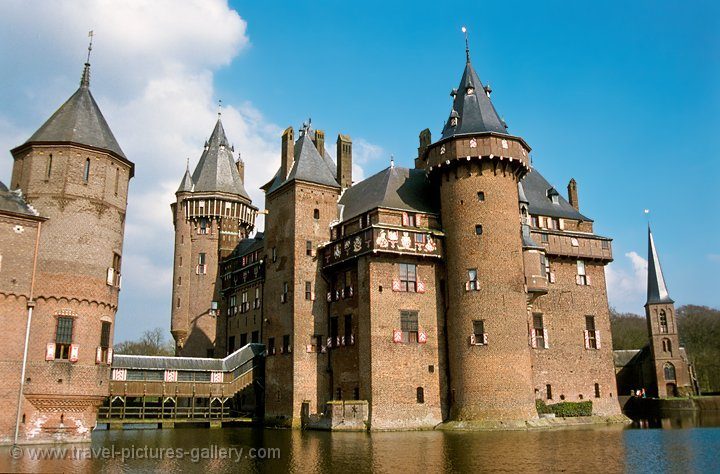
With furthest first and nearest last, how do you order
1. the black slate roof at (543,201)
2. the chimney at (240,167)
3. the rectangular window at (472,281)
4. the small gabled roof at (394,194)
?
the chimney at (240,167) < the black slate roof at (543,201) < the small gabled roof at (394,194) < the rectangular window at (472,281)

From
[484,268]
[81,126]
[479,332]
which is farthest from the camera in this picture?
[484,268]

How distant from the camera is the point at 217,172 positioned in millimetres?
59156

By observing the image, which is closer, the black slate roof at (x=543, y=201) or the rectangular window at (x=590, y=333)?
the rectangular window at (x=590, y=333)

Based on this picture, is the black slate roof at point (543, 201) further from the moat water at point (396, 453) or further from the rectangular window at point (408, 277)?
the moat water at point (396, 453)

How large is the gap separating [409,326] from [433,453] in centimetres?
1542

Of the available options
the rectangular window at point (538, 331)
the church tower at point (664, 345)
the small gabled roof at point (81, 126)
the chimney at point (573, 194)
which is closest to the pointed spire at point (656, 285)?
the church tower at point (664, 345)

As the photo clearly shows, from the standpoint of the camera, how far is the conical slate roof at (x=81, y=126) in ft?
92.3

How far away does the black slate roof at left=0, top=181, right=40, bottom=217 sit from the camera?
84.7 feet

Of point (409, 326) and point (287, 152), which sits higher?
point (287, 152)

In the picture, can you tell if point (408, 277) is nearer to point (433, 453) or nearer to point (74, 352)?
point (433, 453)

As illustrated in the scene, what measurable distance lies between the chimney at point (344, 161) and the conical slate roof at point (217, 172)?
43.3ft

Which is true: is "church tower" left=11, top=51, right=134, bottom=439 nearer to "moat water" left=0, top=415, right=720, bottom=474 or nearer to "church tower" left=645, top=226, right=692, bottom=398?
"moat water" left=0, top=415, right=720, bottom=474

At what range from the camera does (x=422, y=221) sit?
40.4 meters

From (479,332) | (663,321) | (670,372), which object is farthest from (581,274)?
(670,372)
